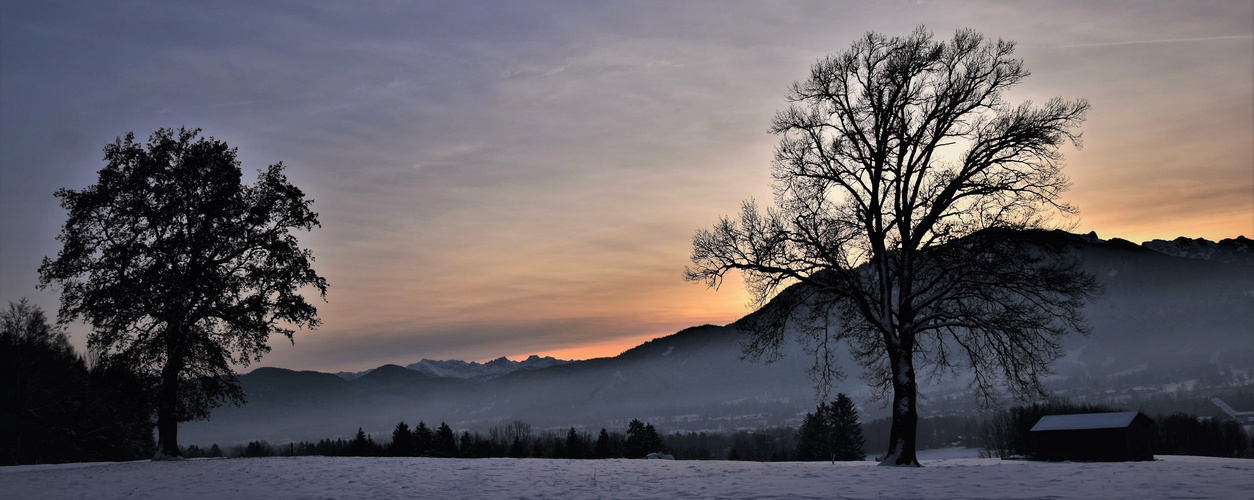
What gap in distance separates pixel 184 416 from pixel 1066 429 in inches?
2360

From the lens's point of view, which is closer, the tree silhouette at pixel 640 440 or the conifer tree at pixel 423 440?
the conifer tree at pixel 423 440

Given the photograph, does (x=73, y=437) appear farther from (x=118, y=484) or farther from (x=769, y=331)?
(x=769, y=331)

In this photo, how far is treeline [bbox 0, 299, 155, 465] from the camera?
50031 millimetres

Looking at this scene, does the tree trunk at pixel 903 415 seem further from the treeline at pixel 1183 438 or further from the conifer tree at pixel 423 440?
the treeline at pixel 1183 438

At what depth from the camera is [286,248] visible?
28062 millimetres

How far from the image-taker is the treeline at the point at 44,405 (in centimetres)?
5003

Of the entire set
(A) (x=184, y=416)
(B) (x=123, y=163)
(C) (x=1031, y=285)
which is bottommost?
(A) (x=184, y=416)

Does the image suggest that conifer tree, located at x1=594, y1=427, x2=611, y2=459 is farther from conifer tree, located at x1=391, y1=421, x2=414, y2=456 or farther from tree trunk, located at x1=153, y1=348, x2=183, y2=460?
tree trunk, located at x1=153, y1=348, x2=183, y2=460

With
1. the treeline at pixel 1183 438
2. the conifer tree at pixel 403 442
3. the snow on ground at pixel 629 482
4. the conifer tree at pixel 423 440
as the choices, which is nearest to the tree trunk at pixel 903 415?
the snow on ground at pixel 629 482

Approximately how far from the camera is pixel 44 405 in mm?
51312

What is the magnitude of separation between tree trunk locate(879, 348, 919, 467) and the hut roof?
145 ft

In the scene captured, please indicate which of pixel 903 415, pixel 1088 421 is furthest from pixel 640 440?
pixel 903 415

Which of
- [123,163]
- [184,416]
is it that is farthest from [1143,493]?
[123,163]

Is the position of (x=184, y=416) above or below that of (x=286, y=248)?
below
